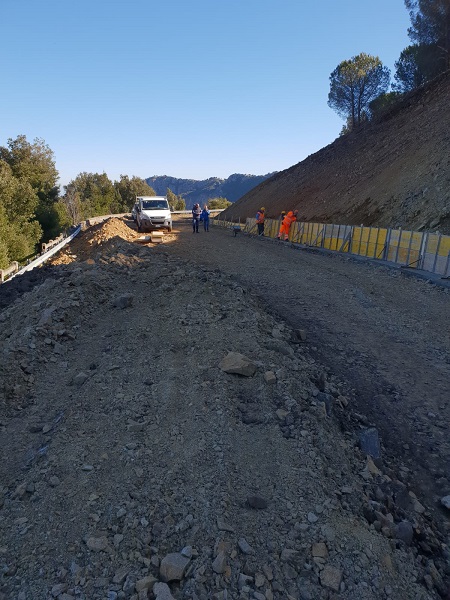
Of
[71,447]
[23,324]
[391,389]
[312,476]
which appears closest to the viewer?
[312,476]

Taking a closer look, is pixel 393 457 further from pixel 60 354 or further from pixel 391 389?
pixel 60 354

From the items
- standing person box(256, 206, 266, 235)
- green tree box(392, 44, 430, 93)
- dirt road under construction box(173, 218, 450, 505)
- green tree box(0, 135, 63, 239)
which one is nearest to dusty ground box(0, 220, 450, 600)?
dirt road under construction box(173, 218, 450, 505)

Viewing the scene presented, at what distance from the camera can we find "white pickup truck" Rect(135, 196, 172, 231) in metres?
24.5

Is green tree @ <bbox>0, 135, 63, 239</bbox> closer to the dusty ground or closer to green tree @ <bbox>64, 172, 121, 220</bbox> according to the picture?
green tree @ <bbox>64, 172, 121, 220</bbox>

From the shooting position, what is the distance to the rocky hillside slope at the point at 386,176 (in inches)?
867

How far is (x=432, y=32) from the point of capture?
4019cm

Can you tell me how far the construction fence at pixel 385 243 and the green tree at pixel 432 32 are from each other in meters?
28.4

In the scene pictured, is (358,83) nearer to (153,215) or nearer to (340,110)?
(340,110)

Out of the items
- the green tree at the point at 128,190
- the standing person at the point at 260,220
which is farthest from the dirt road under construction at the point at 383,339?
the green tree at the point at 128,190

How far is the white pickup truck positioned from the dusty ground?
53.2 feet

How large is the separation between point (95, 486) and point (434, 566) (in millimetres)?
2712

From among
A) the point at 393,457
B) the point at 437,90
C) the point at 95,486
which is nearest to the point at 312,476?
the point at 393,457

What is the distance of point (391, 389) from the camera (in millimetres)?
6125

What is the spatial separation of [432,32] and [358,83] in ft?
28.7
